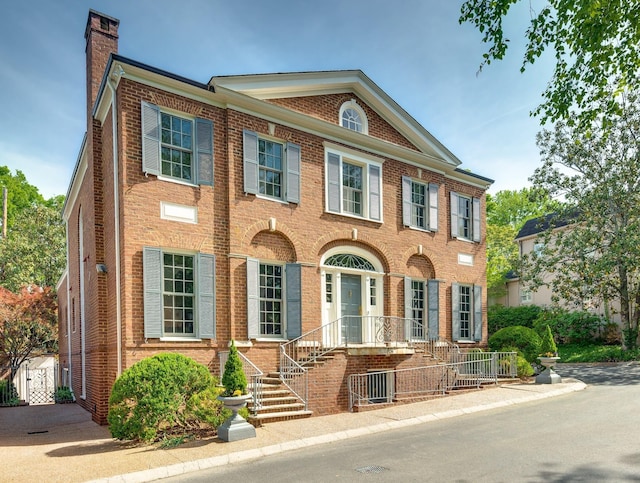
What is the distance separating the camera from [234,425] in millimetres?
9125

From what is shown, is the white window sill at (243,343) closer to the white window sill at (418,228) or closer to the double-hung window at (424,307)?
the double-hung window at (424,307)

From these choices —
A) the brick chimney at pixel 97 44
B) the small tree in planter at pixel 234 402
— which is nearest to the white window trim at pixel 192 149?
the brick chimney at pixel 97 44

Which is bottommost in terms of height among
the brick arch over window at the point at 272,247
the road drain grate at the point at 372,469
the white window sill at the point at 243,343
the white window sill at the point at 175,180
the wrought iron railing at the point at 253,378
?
the road drain grate at the point at 372,469

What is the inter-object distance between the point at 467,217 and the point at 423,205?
9.05 feet

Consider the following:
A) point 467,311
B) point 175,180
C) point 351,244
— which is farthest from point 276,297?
point 467,311

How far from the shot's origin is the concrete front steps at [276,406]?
34.7 feet

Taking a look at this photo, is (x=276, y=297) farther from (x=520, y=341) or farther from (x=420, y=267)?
(x=520, y=341)

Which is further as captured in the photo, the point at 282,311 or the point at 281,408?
the point at 282,311

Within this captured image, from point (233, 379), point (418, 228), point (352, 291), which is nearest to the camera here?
point (233, 379)

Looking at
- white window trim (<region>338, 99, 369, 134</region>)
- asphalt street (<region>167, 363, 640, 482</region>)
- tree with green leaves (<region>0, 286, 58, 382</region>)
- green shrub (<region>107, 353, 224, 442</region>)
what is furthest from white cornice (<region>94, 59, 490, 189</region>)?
tree with green leaves (<region>0, 286, 58, 382</region>)

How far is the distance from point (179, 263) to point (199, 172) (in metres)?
2.31

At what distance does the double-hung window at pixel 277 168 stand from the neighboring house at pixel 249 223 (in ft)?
0.13

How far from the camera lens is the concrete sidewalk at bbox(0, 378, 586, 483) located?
745cm

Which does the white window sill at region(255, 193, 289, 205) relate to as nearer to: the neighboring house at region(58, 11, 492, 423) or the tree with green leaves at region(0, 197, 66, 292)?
the neighboring house at region(58, 11, 492, 423)
